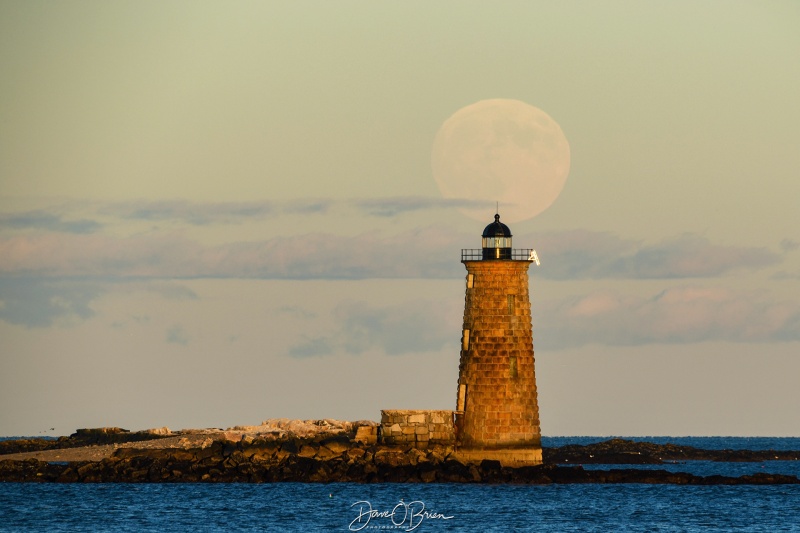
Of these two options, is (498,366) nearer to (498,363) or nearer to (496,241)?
Result: (498,363)

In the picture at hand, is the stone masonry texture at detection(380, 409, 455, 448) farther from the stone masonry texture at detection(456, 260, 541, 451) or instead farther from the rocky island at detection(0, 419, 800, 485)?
the stone masonry texture at detection(456, 260, 541, 451)

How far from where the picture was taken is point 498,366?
67312 millimetres

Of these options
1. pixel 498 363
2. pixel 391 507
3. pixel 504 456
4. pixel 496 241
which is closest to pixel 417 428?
pixel 504 456

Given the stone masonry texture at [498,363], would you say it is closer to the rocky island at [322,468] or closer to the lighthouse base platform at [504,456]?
the lighthouse base platform at [504,456]

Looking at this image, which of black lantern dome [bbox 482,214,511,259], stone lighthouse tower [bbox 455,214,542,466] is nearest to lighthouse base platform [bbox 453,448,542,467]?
stone lighthouse tower [bbox 455,214,542,466]

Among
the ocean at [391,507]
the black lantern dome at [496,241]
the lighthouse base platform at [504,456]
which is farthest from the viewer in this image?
the black lantern dome at [496,241]

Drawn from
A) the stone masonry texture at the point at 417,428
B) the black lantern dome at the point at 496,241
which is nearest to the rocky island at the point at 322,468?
the stone masonry texture at the point at 417,428

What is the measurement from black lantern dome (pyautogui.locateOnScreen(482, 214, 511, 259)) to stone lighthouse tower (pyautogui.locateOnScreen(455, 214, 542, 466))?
0.14 ft

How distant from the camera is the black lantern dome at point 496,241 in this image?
224ft

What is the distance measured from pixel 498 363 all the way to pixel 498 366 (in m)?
0.13

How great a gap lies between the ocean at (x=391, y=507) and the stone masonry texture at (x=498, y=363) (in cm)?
271

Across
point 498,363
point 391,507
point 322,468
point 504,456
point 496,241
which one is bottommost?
point 391,507

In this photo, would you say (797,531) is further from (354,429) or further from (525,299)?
(354,429)

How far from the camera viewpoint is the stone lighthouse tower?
67312mm
